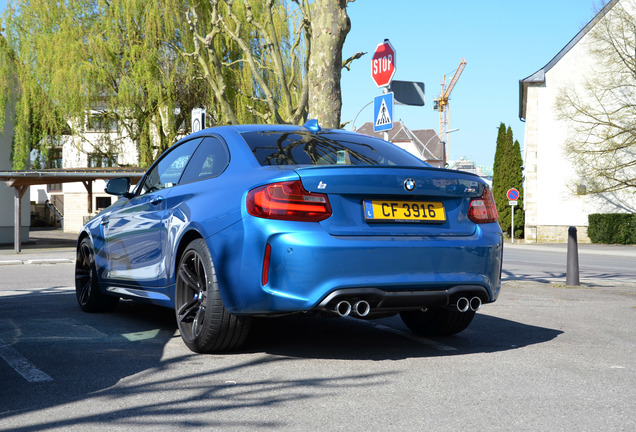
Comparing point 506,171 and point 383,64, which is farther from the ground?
point 506,171

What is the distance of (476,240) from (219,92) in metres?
10.4

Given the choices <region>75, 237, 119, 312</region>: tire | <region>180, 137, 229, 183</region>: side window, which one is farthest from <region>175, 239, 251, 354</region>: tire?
<region>75, 237, 119, 312</region>: tire

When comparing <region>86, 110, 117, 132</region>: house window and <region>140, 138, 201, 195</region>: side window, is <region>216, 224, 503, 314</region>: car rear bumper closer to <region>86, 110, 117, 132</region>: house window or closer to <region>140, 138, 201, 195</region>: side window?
<region>140, 138, 201, 195</region>: side window

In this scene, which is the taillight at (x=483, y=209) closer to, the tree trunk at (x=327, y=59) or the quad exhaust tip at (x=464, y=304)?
the quad exhaust tip at (x=464, y=304)

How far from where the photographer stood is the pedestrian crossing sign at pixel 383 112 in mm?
9578

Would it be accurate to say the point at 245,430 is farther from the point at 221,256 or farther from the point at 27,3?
the point at 27,3

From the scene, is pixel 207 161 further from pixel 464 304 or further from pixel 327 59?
pixel 327 59

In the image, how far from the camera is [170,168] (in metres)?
5.88

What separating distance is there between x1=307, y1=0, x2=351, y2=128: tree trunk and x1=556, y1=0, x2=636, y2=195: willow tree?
82.5ft

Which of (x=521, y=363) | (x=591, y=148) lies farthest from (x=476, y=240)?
(x=591, y=148)

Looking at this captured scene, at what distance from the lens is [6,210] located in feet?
99.0

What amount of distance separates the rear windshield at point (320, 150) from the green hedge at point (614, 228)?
31676mm

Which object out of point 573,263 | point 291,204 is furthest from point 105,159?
point 291,204

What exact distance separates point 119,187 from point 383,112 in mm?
4411
